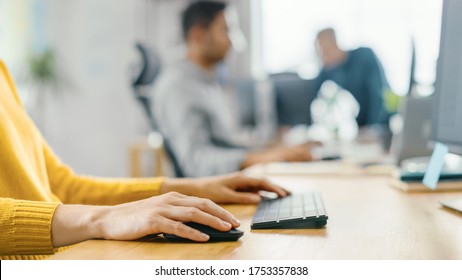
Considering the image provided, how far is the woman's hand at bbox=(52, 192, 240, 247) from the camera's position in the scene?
30.7 inches

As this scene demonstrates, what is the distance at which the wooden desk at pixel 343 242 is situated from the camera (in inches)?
29.1

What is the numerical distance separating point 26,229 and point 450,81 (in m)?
0.83

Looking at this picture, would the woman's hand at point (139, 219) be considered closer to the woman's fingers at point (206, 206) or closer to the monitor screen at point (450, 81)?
the woman's fingers at point (206, 206)

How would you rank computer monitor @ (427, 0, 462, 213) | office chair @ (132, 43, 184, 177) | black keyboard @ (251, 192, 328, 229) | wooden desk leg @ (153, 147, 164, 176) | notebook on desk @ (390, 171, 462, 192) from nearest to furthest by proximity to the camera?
black keyboard @ (251, 192, 328, 229), computer monitor @ (427, 0, 462, 213), notebook on desk @ (390, 171, 462, 192), office chair @ (132, 43, 184, 177), wooden desk leg @ (153, 147, 164, 176)

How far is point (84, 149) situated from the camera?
514 centimetres

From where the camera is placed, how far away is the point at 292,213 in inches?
37.2

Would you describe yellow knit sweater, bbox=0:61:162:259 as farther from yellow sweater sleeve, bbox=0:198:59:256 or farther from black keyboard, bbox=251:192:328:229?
black keyboard, bbox=251:192:328:229

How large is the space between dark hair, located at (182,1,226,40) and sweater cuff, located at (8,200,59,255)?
217 centimetres

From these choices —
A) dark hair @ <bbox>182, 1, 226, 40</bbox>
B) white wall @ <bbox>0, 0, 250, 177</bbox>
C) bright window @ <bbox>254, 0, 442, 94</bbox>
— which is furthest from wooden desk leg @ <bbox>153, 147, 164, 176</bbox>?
dark hair @ <bbox>182, 1, 226, 40</bbox>

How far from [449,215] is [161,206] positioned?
1.74ft

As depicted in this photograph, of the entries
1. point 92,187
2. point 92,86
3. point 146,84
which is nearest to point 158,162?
point 92,86

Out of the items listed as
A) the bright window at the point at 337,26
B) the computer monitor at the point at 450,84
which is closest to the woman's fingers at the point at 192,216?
the computer monitor at the point at 450,84
